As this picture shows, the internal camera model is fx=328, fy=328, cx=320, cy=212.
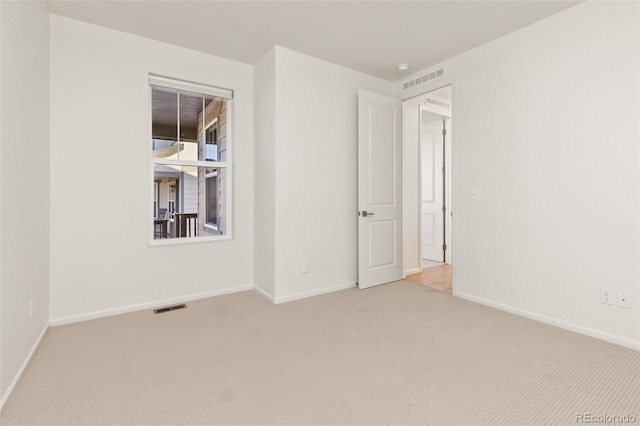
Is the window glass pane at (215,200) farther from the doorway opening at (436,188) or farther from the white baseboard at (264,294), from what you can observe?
the doorway opening at (436,188)

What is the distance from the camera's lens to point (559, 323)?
2.73 meters

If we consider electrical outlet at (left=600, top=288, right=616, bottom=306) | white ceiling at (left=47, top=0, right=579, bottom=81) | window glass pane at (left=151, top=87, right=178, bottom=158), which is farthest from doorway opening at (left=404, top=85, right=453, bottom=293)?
Answer: window glass pane at (left=151, top=87, right=178, bottom=158)

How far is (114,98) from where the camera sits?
118 inches

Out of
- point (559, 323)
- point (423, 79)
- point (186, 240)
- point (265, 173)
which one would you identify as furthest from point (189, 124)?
point (559, 323)

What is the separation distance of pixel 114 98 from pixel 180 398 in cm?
265

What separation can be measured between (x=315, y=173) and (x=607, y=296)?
8.93ft

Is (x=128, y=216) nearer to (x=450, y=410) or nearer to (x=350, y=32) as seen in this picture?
(x=350, y=32)

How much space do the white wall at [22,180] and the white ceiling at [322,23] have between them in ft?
2.28

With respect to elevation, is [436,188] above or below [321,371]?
above

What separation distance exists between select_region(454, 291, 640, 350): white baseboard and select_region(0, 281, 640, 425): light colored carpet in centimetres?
9

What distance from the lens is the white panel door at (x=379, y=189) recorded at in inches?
150

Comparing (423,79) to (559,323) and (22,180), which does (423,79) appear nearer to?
(559,323)

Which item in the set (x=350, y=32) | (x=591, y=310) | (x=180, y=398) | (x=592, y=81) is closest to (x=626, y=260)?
(x=591, y=310)

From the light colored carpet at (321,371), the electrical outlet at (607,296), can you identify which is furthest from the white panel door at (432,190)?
the electrical outlet at (607,296)
